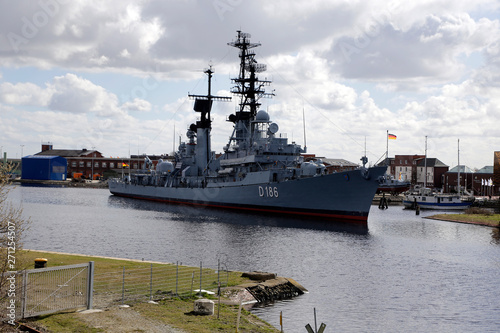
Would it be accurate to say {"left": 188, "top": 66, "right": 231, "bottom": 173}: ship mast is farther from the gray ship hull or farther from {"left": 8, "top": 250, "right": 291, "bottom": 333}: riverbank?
{"left": 8, "top": 250, "right": 291, "bottom": 333}: riverbank

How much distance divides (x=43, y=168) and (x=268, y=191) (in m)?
114

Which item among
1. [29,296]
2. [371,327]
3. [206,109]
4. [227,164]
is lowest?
[371,327]

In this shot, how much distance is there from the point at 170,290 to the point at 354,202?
38.7 meters

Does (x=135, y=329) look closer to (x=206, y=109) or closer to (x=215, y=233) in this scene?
(x=215, y=233)

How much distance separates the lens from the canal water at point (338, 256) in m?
20.9

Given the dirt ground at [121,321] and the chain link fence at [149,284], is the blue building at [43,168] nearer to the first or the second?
the chain link fence at [149,284]

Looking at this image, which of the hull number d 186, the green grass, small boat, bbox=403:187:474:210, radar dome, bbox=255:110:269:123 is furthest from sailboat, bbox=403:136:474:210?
the green grass

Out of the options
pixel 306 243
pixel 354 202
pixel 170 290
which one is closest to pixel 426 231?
pixel 354 202

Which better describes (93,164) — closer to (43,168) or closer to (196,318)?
(43,168)

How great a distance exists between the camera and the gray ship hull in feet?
180

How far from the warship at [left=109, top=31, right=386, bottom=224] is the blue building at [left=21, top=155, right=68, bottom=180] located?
6948 cm

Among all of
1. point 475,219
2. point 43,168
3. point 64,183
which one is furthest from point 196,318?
point 43,168

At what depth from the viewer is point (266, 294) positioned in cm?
2220

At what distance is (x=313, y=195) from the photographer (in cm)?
5778
